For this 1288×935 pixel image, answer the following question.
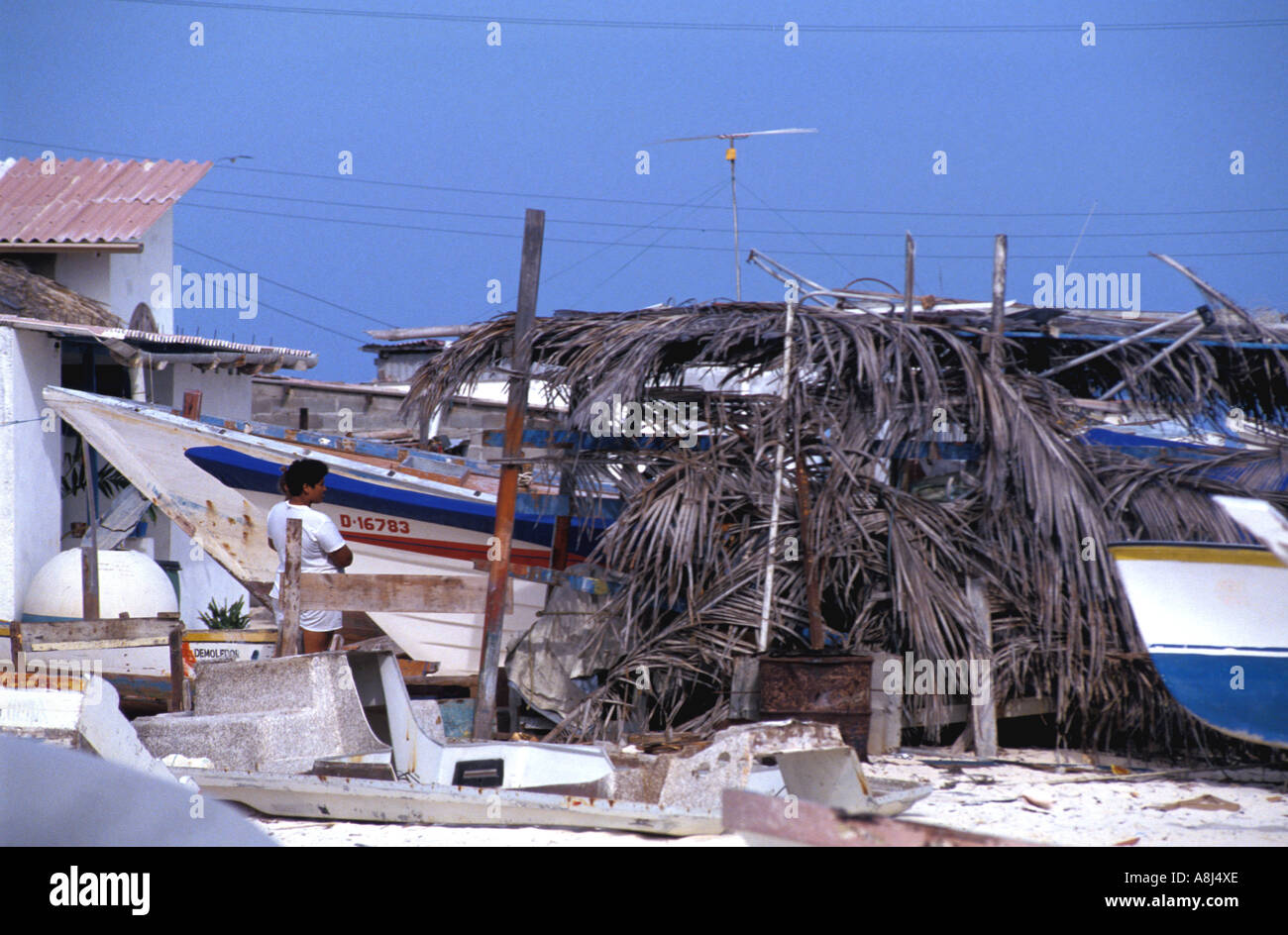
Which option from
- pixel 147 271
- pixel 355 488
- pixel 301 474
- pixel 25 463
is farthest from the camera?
pixel 147 271

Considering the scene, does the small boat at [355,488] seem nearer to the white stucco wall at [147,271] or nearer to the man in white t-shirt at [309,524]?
the man in white t-shirt at [309,524]

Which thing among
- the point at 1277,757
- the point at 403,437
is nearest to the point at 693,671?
the point at 1277,757

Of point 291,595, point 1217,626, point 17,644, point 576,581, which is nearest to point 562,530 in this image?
point 576,581

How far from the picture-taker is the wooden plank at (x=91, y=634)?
7824mm

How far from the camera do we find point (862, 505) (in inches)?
307

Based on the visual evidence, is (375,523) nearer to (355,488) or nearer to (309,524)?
(355,488)

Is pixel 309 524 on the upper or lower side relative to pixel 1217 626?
upper

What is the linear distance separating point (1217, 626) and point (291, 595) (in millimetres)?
5126

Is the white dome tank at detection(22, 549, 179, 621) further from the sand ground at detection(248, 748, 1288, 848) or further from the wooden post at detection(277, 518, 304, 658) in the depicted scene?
the sand ground at detection(248, 748, 1288, 848)

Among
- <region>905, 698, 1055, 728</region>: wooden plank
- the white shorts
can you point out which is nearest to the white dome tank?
the white shorts

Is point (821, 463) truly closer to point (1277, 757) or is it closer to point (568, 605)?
point (568, 605)

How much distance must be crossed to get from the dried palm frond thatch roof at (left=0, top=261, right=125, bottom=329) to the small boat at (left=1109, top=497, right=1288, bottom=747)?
1031 centimetres

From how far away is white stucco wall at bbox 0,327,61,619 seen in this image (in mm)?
11211
